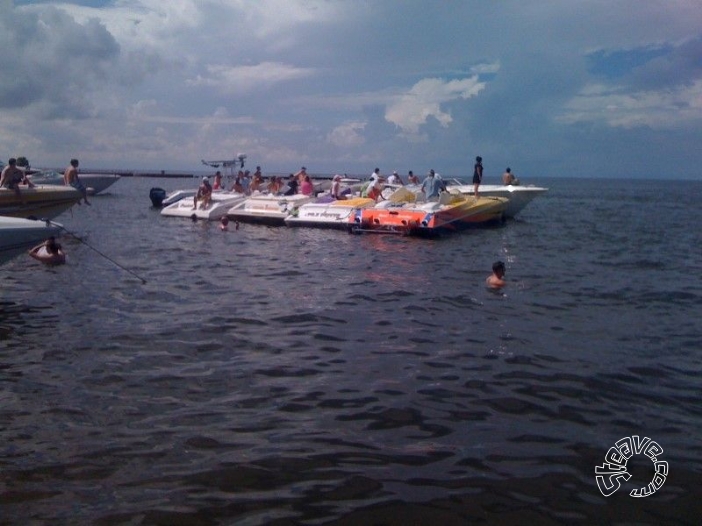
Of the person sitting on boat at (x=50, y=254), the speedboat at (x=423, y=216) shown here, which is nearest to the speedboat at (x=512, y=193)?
the speedboat at (x=423, y=216)

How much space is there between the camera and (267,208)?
1038 inches

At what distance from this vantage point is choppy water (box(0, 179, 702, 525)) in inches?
202

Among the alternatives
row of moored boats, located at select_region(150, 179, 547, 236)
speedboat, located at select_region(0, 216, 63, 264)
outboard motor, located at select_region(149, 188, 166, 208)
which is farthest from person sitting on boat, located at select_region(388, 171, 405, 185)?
speedboat, located at select_region(0, 216, 63, 264)

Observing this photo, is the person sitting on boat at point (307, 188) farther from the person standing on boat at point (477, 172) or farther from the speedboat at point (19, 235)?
the speedboat at point (19, 235)

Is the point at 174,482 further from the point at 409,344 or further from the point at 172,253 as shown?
the point at 172,253

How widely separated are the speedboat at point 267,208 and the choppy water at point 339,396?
11.4 metres

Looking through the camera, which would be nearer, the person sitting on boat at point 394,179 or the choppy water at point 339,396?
the choppy water at point 339,396

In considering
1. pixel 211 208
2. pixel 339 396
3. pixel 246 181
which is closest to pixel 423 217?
pixel 211 208

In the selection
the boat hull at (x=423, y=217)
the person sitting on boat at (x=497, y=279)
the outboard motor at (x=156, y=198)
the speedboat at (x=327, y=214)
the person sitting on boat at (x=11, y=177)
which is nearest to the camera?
the person sitting on boat at (x=497, y=279)

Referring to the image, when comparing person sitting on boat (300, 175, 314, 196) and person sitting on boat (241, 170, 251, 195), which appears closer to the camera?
person sitting on boat (300, 175, 314, 196)

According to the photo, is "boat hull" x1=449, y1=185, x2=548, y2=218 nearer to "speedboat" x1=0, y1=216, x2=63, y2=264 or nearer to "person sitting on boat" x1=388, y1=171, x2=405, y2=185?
"person sitting on boat" x1=388, y1=171, x2=405, y2=185

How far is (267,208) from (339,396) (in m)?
19.9

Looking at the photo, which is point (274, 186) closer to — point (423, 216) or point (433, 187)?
point (433, 187)

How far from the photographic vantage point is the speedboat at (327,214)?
23.5 meters
